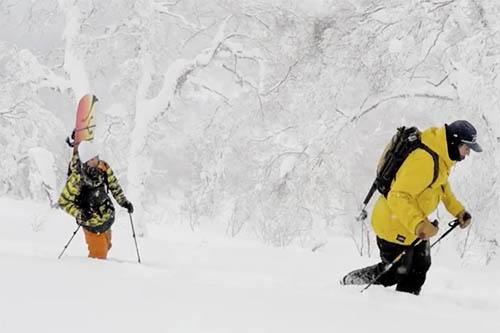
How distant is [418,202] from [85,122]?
4.90m

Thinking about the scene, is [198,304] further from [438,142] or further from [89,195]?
[89,195]

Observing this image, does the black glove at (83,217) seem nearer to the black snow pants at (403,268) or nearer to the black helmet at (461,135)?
the black snow pants at (403,268)

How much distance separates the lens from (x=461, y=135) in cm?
440

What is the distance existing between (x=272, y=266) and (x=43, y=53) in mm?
11311

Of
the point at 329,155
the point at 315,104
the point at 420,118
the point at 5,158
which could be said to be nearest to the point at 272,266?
the point at 329,155

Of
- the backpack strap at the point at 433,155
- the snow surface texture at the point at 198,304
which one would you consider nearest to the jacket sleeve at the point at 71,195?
the snow surface texture at the point at 198,304

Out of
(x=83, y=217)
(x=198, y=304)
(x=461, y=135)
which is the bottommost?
(x=198, y=304)

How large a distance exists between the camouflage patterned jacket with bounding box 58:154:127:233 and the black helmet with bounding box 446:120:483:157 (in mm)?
3438

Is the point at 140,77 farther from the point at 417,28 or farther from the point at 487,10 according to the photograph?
the point at 487,10

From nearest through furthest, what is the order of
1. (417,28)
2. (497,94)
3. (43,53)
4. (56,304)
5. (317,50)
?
1. (56,304)
2. (497,94)
3. (417,28)
4. (317,50)
5. (43,53)

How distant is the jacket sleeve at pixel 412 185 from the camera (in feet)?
14.4

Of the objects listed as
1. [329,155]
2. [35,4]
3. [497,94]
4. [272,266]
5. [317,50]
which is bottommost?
[272,266]

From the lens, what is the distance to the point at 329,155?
12531 mm

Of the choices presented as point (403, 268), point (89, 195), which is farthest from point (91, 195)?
point (403, 268)
